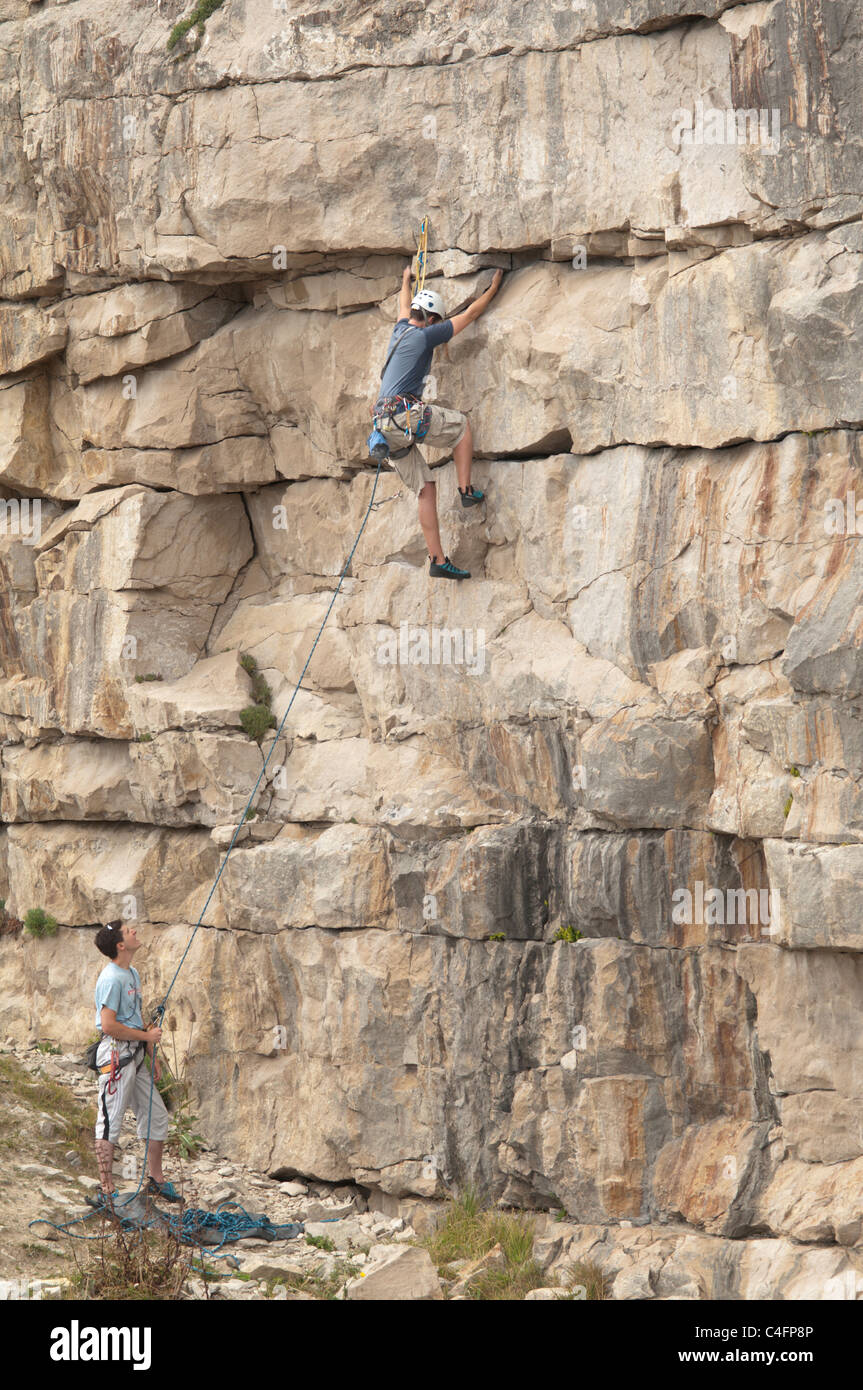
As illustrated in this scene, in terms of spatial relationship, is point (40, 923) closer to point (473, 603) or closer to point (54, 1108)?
point (54, 1108)

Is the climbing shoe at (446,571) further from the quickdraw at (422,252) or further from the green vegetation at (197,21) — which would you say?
the green vegetation at (197,21)

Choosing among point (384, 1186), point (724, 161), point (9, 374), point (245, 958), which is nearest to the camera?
point (724, 161)

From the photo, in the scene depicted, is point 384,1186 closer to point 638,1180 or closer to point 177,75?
point 638,1180

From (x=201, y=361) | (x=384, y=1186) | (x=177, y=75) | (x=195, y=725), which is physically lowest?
(x=384, y=1186)

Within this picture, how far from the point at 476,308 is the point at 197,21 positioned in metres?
4.05

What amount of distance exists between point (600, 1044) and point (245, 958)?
3698mm

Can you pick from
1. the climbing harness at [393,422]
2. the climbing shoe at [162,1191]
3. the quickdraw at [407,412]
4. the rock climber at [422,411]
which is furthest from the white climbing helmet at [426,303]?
the climbing shoe at [162,1191]

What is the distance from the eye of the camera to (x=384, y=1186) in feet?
43.2

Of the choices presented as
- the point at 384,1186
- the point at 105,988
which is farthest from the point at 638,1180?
the point at 105,988

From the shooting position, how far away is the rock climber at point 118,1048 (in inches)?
462

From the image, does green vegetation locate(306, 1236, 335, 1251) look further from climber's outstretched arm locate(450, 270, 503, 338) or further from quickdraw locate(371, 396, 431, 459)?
climber's outstretched arm locate(450, 270, 503, 338)

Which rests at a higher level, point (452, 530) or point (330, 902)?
point (452, 530)

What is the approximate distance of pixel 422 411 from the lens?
1280 centimetres

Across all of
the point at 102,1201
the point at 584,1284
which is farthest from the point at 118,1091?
the point at 584,1284
